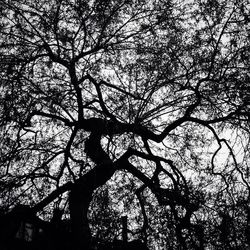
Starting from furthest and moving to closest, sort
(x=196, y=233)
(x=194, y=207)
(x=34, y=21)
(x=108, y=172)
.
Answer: (x=34, y=21), (x=108, y=172), (x=194, y=207), (x=196, y=233)

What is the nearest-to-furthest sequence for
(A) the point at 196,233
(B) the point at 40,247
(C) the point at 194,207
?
1. (A) the point at 196,233
2. (C) the point at 194,207
3. (B) the point at 40,247

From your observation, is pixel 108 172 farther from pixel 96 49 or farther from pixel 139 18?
pixel 139 18

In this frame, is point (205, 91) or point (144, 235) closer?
point (144, 235)

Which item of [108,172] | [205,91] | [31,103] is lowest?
[108,172]

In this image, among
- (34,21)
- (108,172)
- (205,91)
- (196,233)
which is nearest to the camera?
(196,233)

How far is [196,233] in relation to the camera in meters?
5.50

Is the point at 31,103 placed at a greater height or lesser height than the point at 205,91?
lesser

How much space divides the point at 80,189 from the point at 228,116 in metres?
4.20

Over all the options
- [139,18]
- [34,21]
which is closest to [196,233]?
[139,18]

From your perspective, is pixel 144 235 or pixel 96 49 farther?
pixel 96 49

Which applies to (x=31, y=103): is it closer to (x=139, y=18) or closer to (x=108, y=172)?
(x=108, y=172)

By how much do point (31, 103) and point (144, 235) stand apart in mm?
4043

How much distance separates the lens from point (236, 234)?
18.2 feet

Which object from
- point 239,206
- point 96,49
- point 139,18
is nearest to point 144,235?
point 239,206
